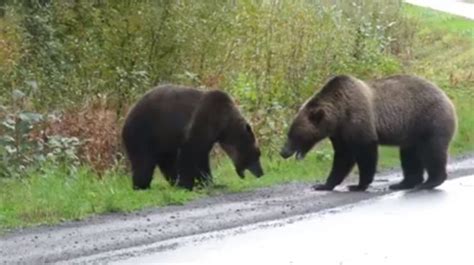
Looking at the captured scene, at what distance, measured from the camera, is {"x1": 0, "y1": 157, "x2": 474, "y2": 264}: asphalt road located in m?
9.84

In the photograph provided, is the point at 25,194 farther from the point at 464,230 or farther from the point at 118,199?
the point at 464,230

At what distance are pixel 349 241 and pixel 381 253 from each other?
1.98 feet

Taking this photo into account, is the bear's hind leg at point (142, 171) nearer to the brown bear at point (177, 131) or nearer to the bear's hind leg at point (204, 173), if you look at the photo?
the brown bear at point (177, 131)

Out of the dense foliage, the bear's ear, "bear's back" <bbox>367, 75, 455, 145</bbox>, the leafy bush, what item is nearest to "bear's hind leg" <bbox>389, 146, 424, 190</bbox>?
"bear's back" <bbox>367, 75, 455, 145</bbox>

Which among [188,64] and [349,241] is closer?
[349,241]

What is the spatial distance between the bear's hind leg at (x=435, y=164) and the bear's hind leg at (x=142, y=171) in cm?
313

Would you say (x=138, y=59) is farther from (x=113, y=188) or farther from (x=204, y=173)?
(x=113, y=188)

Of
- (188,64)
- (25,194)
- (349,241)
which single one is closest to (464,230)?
(349,241)

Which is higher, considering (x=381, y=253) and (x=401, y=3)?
(x=401, y=3)

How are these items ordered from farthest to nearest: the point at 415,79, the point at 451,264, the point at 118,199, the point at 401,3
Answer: the point at 401,3
the point at 415,79
the point at 118,199
the point at 451,264

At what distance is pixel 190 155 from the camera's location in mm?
14188

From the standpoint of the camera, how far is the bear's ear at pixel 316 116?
1485 centimetres

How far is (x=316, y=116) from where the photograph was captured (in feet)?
48.8

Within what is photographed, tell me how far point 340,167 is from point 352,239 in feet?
12.6
